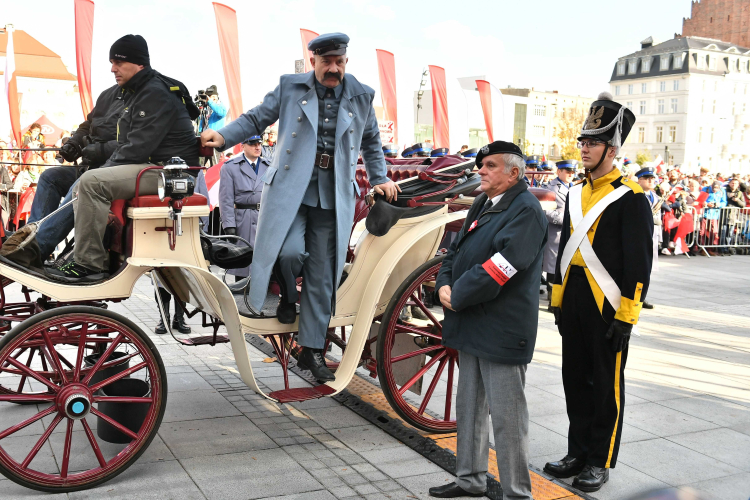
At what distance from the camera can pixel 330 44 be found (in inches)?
154

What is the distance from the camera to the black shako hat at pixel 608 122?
3.63 metres

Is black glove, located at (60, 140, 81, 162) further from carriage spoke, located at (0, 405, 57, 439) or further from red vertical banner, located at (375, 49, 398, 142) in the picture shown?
red vertical banner, located at (375, 49, 398, 142)

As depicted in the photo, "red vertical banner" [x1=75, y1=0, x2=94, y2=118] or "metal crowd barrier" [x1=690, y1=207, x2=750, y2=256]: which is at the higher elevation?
"red vertical banner" [x1=75, y1=0, x2=94, y2=118]

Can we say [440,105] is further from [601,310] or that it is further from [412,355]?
[601,310]

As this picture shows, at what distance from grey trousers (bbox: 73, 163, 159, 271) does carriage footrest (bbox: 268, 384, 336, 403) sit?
1.17m

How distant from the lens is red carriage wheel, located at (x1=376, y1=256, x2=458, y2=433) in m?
4.20

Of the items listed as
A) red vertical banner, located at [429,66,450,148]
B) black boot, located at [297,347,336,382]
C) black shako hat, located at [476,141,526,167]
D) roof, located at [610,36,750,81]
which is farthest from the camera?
roof, located at [610,36,750,81]

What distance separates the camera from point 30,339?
3.33 m

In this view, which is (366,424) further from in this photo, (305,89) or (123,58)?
(123,58)

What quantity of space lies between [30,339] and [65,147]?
4.39 feet

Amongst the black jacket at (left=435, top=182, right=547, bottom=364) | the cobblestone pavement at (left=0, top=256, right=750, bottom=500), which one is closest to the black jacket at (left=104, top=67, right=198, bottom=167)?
the cobblestone pavement at (left=0, top=256, right=750, bottom=500)

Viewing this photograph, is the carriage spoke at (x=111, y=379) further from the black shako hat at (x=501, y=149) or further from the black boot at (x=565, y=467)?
the black boot at (x=565, y=467)

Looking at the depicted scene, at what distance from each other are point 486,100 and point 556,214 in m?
12.1

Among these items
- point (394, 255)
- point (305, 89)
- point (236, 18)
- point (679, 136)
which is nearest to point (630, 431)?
point (394, 255)
